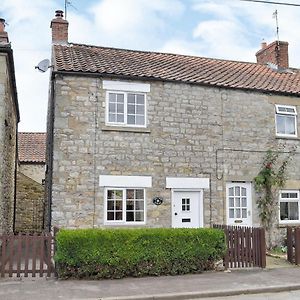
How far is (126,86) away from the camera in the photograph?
15.1 meters

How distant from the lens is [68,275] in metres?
10.4

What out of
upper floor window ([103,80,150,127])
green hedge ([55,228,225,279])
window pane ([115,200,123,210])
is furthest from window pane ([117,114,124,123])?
green hedge ([55,228,225,279])

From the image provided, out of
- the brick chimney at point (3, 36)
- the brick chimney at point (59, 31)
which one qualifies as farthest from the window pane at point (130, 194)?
the brick chimney at point (59, 31)

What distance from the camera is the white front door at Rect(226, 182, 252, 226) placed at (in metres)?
15.9

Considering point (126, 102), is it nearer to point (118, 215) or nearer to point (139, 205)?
point (139, 205)

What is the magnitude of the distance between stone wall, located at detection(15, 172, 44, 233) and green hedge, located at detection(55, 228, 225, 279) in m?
14.4

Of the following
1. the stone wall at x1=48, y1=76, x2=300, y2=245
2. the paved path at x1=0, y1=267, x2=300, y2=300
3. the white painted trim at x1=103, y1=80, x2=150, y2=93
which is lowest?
the paved path at x1=0, y1=267, x2=300, y2=300

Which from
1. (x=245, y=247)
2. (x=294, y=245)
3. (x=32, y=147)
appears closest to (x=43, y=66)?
(x=245, y=247)

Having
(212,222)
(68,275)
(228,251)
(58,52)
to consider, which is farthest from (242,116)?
(68,275)

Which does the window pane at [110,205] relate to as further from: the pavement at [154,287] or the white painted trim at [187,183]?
the pavement at [154,287]

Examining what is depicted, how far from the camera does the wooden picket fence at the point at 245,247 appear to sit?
1209cm

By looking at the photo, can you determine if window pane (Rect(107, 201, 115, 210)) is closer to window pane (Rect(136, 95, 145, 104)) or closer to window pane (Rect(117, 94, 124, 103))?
window pane (Rect(117, 94, 124, 103))

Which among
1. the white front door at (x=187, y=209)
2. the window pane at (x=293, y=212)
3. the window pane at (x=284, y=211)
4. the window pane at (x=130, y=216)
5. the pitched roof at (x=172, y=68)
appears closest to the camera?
the window pane at (x=130, y=216)

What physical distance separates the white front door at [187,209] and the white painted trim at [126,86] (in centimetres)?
374
